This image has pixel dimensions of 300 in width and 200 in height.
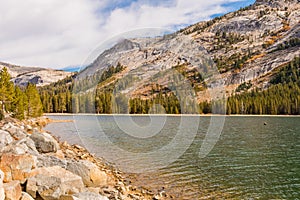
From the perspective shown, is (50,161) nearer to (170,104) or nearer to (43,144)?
(43,144)

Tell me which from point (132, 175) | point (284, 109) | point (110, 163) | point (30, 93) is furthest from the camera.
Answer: point (284, 109)

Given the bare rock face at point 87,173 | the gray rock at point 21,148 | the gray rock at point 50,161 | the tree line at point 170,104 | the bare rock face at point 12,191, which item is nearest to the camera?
the bare rock face at point 12,191

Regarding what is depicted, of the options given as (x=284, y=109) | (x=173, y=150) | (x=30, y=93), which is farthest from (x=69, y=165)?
(x=284, y=109)

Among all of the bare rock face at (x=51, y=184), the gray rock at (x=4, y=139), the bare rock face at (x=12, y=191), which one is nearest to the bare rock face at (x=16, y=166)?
the bare rock face at (x=51, y=184)

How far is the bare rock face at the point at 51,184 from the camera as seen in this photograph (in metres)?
14.8

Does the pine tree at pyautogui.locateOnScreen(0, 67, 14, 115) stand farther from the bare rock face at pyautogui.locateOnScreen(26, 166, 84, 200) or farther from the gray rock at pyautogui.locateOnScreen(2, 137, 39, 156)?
the bare rock face at pyautogui.locateOnScreen(26, 166, 84, 200)

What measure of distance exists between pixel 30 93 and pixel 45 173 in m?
75.1

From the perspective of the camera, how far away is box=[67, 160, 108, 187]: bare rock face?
20.5 metres

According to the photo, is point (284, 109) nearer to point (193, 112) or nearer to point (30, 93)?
point (193, 112)

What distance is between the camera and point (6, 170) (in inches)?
611

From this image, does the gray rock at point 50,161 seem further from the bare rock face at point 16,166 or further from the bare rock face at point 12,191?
the bare rock face at point 12,191

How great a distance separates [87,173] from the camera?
20.7 m

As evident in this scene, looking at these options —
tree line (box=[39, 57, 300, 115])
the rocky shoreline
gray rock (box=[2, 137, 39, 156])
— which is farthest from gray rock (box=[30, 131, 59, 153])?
tree line (box=[39, 57, 300, 115])

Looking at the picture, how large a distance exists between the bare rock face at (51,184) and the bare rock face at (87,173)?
3754 mm
